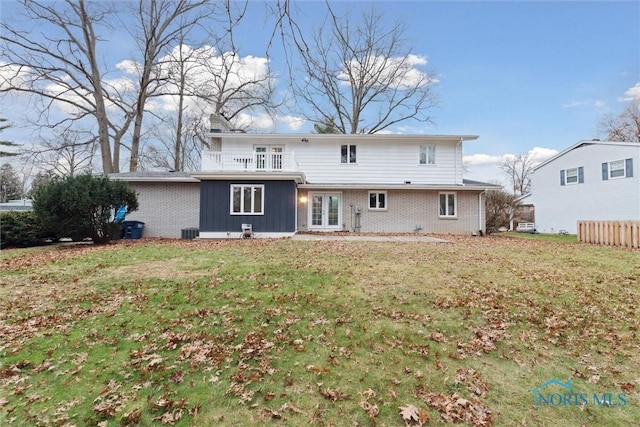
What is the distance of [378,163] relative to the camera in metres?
17.4

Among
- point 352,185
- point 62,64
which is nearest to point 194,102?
point 62,64

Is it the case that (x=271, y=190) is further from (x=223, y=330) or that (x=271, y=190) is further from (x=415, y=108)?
(x=415, y=108)

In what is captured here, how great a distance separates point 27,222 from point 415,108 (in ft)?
83.1

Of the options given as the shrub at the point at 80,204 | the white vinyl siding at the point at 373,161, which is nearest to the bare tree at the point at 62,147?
the shrub at the point at 80,204

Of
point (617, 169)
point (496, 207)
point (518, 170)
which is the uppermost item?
point (518, 170)

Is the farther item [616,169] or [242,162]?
[616,169]

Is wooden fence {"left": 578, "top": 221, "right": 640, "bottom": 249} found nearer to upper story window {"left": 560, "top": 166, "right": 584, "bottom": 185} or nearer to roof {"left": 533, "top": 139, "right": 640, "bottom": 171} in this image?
roof {"left": 533, "top": 139, "right": 640, "bottom": 171}

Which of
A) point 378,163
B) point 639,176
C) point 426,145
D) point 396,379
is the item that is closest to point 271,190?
point 378,163

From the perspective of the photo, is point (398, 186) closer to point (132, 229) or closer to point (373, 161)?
point (373, 161)

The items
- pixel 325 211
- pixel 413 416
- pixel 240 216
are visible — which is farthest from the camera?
pixel 325 211

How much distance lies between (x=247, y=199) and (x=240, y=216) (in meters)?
0.83

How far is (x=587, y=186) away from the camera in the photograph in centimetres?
1858

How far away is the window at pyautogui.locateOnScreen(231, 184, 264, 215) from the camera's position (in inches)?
535

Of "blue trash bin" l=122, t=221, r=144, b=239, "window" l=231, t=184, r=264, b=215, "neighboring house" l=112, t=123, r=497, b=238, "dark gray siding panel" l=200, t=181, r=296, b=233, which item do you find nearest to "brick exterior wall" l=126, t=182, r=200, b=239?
"neighboring house" l=112, t=123, r=497, b=238
